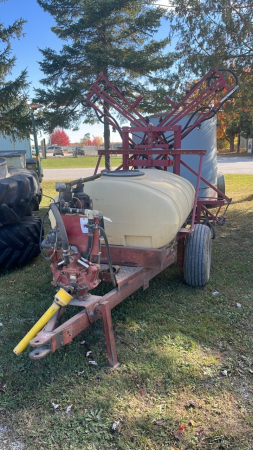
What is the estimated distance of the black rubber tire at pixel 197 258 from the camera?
4441 millimetres

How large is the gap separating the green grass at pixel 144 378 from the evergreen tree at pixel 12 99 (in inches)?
346

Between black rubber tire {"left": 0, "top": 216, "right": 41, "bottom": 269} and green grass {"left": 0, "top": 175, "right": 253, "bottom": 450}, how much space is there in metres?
0.58

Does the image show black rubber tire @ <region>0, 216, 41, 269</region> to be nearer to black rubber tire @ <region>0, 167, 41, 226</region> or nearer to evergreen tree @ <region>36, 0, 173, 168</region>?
black rubber tire @ <region>0, 167, 41, 226</region>

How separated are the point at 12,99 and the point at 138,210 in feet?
33.2

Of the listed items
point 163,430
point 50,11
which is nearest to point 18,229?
point 163,430

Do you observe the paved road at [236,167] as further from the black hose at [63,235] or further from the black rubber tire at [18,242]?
the black hose at [63,235]

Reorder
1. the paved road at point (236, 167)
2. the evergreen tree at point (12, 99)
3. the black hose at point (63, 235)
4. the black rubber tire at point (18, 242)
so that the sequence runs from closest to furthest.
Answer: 1. the black hose at point (63, 235)
2. the black rubber tire at point (18, 242)
3. the evergreen tree at point (12, 99)
4. the paved road at point (236, 167)

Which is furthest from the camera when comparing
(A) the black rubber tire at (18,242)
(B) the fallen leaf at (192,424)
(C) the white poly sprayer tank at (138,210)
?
(A) the black rubber tire at (18,242)

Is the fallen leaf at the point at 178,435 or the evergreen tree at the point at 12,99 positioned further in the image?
the evergreen tree at the point at 12,99

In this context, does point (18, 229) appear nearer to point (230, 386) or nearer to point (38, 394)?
point (38, 394)

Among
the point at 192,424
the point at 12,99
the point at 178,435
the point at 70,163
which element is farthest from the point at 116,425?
the point at 70,163

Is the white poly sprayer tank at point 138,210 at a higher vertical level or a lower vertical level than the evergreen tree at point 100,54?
lower

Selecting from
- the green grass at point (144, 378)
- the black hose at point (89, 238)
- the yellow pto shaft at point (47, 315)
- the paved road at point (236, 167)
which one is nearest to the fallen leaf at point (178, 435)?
the green grass at point (144, 378)

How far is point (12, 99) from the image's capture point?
12.0 meters
